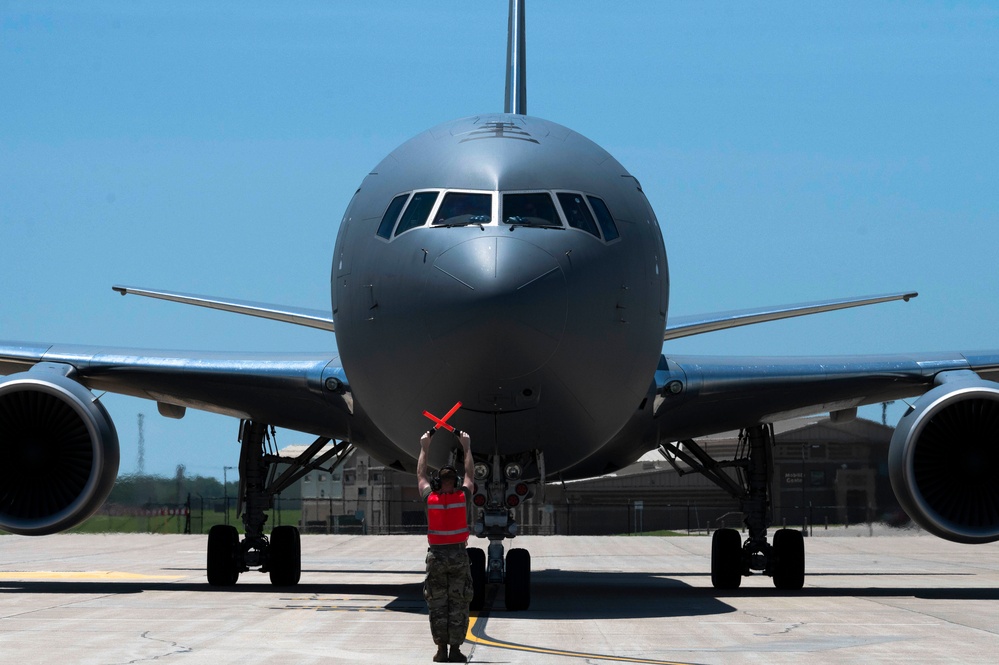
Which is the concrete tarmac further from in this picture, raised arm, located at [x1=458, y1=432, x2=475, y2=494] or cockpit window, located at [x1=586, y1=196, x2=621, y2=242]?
cockpit window, located at [x1=586, y1=196, x2=621, y2=242]

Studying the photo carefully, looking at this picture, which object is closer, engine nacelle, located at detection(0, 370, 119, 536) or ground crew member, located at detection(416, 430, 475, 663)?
ground crew member, located at detection(416, 430, 475, 663)

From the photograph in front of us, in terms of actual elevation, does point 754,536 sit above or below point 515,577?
above

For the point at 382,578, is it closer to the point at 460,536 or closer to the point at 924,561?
the point at 460,536

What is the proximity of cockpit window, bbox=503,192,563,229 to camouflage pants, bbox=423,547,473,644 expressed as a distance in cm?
296

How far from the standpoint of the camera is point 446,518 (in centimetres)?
980

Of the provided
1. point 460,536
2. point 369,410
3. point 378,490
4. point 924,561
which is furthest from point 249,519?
point 378,490

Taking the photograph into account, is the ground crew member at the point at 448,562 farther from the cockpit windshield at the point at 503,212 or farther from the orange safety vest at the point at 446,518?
the cockpit windshield at the point at 503,212

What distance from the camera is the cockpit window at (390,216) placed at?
1194cm

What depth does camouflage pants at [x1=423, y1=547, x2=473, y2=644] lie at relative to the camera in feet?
30.0

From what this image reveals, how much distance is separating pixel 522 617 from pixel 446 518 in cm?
248

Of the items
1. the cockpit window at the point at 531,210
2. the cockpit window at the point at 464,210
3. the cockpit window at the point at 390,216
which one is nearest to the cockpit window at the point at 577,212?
the cockpit window at the point at 531,210

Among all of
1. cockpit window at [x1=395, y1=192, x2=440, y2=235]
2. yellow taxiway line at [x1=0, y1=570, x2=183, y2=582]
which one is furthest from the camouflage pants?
yellow taxiway line at [x1=0, y1=570, x2=183, y2=582]

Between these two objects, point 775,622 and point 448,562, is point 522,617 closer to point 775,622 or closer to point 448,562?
Answer: point 775,622

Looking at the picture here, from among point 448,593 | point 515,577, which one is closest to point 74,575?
point 515,577
